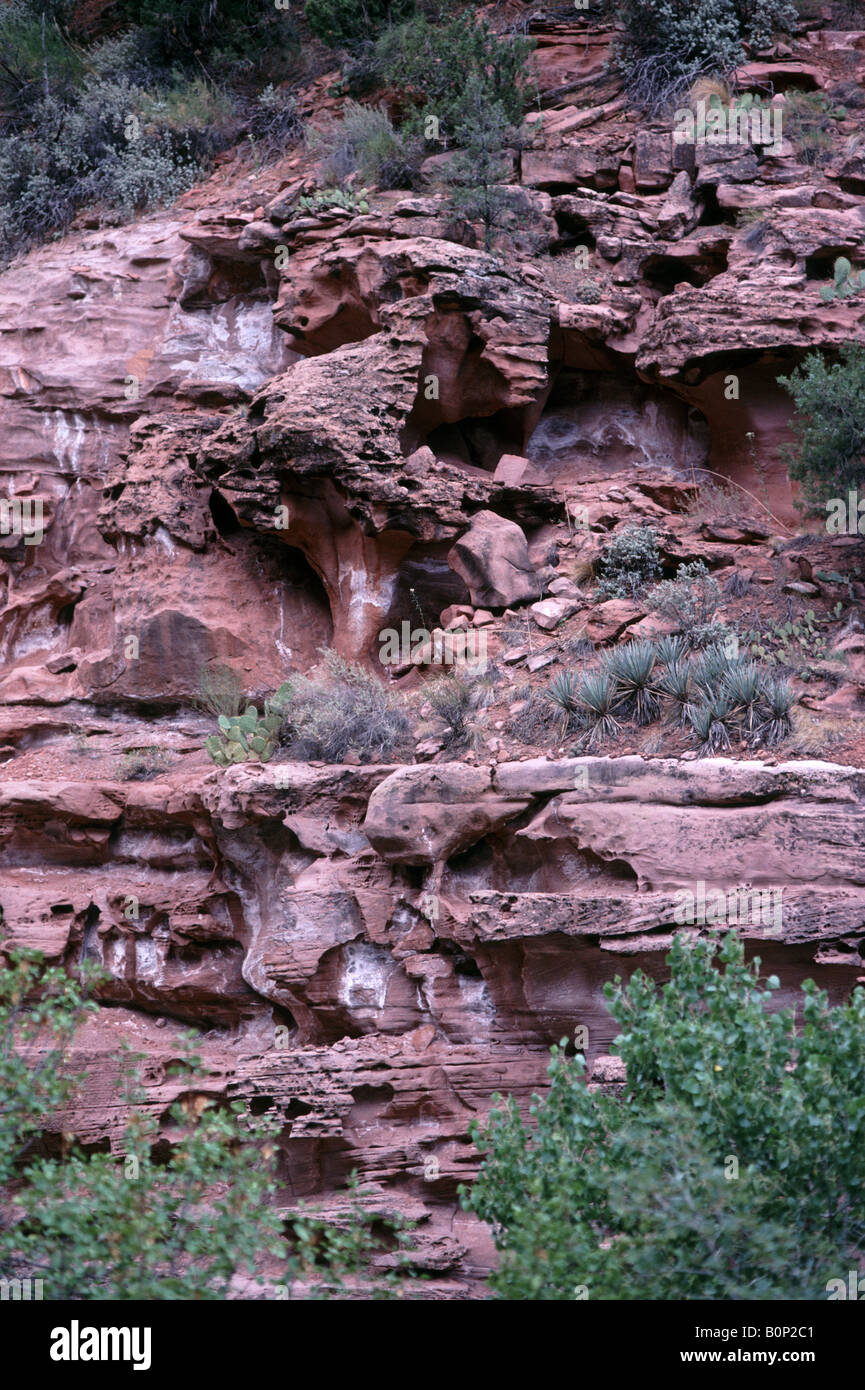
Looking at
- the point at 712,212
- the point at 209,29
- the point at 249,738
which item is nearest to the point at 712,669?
the point at 249,738

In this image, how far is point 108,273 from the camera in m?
16.2

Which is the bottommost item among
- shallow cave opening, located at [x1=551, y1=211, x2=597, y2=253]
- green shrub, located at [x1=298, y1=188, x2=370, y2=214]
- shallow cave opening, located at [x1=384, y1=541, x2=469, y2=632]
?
shallow cave opening, located at [x1=384, y1=541, x2=469, y2=632]

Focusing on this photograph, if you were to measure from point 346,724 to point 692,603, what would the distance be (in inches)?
131

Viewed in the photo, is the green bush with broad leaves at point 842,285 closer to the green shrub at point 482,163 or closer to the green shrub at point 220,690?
the green shrub at point 482,163

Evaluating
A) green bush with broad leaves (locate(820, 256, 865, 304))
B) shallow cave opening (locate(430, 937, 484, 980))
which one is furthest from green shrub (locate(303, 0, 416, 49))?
shallow cave opening (locate(430, 937, 484, 980))

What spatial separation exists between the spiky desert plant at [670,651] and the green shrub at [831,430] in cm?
246

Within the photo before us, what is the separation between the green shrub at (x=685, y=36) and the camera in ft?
55.1

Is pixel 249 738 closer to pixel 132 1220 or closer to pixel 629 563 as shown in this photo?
pixel 629 563

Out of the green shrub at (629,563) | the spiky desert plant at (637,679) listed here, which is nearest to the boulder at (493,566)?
the green shrub at (629,563)

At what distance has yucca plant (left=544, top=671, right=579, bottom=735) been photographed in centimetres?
1059

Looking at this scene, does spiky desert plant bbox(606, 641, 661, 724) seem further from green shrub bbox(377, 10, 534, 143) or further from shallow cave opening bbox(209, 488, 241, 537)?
green shrub bbox(377, 10, 534, 143)

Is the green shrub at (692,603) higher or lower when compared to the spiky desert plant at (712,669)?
higher

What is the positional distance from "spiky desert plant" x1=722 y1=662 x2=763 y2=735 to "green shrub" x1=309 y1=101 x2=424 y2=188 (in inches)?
352

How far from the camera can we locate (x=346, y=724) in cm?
1115
